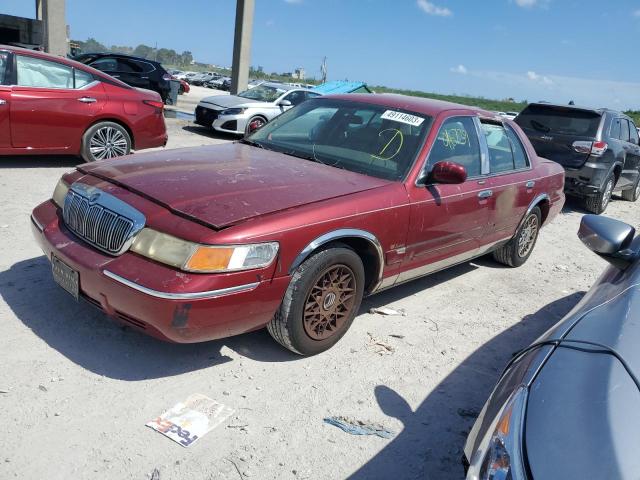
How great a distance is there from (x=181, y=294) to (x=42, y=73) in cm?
571

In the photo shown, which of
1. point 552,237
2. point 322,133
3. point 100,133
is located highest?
point 322,133

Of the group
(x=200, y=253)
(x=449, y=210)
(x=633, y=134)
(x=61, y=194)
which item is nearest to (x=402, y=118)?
(x=449, y=210)

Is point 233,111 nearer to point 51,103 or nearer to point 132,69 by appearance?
point 132,69

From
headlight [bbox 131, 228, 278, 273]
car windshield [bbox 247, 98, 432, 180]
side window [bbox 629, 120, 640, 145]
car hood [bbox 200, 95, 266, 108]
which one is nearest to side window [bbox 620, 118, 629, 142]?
side window [bbox 629, 120, 640, 145]

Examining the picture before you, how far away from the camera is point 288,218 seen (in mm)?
3023

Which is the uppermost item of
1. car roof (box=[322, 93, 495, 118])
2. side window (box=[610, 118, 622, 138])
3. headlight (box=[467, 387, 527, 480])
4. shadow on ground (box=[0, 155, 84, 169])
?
car roof (box=[322, 93, 495, 118])

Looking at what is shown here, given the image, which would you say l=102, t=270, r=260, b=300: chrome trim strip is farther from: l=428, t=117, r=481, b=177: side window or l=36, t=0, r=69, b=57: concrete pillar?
l=36, t=0, r=69, b=57: concrete pillar

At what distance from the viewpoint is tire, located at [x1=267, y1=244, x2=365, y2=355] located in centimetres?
316

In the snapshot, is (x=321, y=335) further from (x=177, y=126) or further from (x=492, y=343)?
(x=177, y=126)

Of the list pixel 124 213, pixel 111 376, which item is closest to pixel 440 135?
pixel 124 213

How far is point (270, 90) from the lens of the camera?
46.3ft

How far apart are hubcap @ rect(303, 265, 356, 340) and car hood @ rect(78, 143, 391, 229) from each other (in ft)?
1.60

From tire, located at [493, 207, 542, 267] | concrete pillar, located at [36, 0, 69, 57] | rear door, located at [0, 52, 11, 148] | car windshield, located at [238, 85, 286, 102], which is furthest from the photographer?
concrete pillar, located at [36, 0, 69, 57]

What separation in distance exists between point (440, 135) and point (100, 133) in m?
5.20
